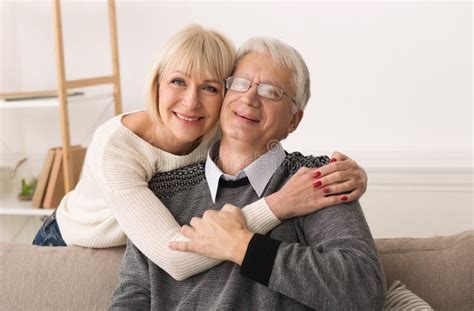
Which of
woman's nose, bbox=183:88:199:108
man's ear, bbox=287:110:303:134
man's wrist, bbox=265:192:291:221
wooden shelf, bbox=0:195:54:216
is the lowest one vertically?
wooden shelf, bbox=0:195:54:216

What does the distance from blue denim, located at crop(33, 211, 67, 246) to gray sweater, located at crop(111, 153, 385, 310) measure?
53 centimetres

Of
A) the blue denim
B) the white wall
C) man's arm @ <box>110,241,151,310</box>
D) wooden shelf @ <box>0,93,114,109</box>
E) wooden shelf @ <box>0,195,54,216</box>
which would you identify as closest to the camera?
man's arm @ <box>110,241,151,310</box>

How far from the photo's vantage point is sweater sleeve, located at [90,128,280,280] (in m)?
1.65

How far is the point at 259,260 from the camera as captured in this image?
4.98 feet

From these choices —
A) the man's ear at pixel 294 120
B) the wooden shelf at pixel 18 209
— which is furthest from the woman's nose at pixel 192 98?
the wooden shelf at pixel 18 209

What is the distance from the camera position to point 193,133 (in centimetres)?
188

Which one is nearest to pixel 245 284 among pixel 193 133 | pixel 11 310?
pixel 193 133

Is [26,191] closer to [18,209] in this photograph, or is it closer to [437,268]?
[18,209]

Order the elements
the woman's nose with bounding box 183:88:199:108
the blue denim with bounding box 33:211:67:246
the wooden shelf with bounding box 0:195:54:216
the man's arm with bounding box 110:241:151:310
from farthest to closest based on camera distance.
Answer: the wooden shelf with bounding box 0:195:54:216, the blue denim with bounding box 33:211:67:246, the woman's nose with bounding box 183:88:199:108, the man's arm with bounding box 110:241:151:310

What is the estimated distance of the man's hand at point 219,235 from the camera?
1562mm

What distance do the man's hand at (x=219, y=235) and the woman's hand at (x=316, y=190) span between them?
0.33 ft

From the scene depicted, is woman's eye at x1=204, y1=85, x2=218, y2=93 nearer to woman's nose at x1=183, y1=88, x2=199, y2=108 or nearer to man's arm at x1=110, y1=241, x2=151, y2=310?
woman's nose at x1=183, y1=88, x2=199, y2=108

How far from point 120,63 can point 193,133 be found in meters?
1.90

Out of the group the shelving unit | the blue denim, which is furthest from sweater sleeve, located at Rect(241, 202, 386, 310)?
the shelving unit
